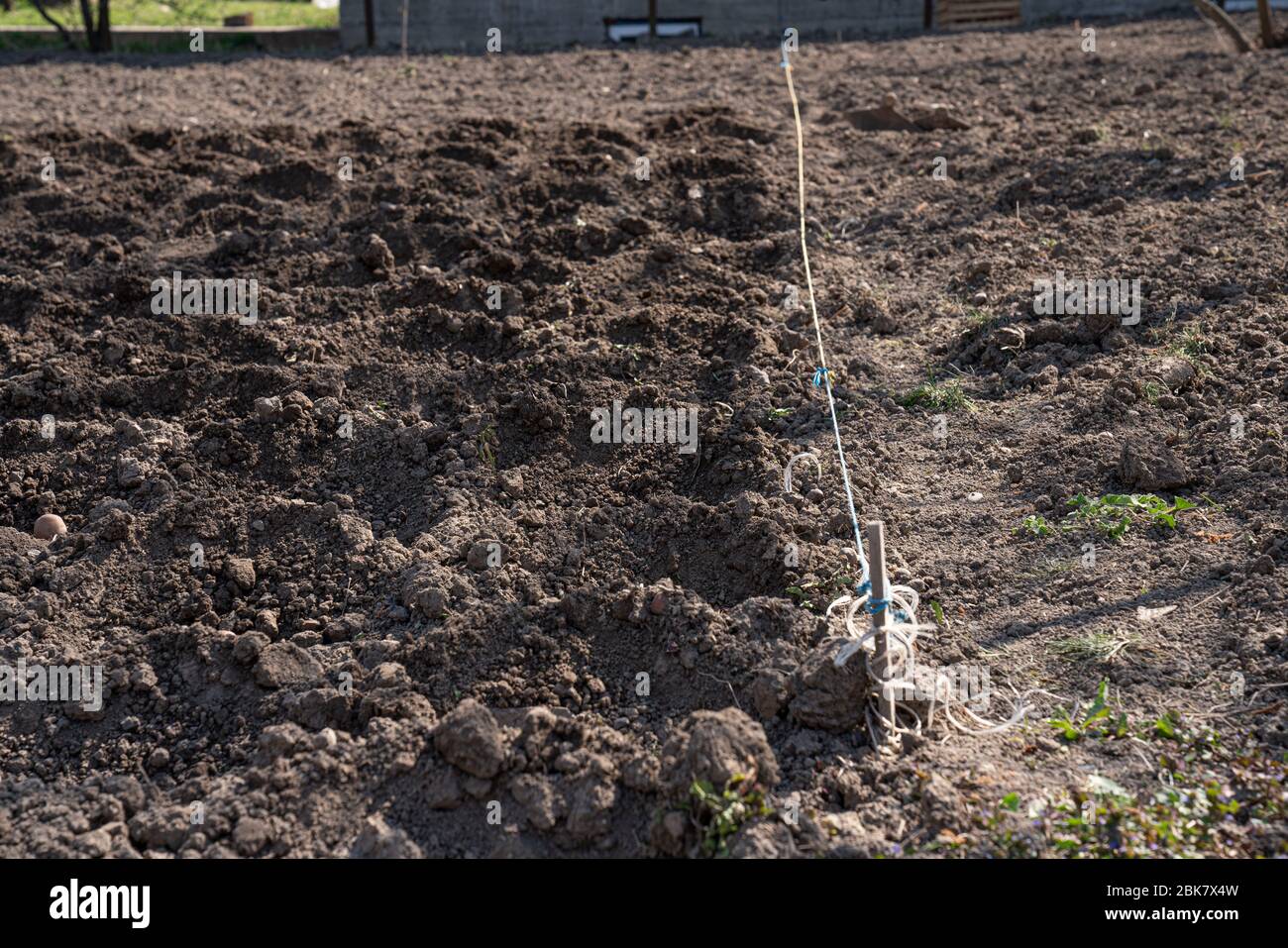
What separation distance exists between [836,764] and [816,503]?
127 centimetres

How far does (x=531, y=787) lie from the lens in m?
3.50

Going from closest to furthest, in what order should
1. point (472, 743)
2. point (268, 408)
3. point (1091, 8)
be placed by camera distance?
point (472, 743), point (268, 408), point (1091, 8)

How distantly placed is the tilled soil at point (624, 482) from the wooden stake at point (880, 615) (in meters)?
0.11

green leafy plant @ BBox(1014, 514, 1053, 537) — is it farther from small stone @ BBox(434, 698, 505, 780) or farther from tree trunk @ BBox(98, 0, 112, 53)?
tree trunk @ BBox(98, 0, 112, 53)

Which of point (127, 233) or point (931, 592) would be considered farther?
point (127, 233)

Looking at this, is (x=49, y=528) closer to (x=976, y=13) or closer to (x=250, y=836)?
(x=250, y=836)

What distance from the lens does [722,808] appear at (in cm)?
333

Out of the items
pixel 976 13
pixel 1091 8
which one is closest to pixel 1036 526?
pixel 976 13

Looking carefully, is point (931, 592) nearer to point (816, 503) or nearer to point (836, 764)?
point (816, 503)

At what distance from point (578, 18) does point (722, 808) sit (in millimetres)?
9687

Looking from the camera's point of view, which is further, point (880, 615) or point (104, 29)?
point (104, 29)

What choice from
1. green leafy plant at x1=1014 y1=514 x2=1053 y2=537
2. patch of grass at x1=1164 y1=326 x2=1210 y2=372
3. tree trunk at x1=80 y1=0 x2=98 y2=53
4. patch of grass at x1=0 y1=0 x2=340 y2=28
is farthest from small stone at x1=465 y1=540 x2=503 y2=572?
patch of grass at x1=0 y1=0 x2=340 y2=28
